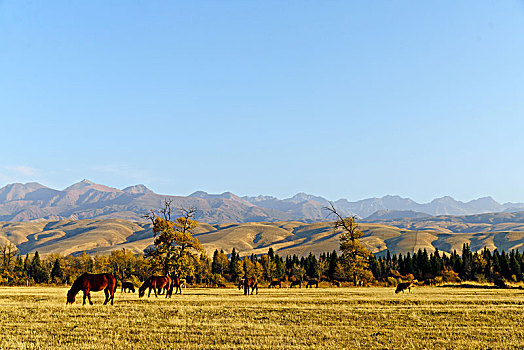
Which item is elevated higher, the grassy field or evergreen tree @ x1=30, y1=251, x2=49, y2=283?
the grassy field

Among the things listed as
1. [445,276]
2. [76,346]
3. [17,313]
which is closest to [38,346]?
[76,346]

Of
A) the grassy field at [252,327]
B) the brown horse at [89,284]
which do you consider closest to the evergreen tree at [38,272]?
the brown horse at [89,284]

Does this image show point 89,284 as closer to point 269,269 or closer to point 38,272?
point 269,269

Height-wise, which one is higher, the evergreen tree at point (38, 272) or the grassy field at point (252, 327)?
the grassy field at point (252, 327)

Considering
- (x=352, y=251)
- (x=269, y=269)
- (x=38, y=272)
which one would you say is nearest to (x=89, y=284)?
(x=352, y=251)

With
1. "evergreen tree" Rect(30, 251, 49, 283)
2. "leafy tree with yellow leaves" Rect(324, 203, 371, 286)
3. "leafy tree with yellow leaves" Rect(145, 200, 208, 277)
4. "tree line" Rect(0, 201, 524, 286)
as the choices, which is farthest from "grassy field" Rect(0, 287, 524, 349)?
"evergreen tree" Rect(30, 251, 49, 283)

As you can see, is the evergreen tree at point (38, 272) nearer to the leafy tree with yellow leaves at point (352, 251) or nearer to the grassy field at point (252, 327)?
the leafy tree with yellow leaves at point (352, 251)

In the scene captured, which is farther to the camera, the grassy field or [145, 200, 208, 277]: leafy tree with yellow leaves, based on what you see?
[145, 200, 208, 277]: leafy tree with yellow leaves

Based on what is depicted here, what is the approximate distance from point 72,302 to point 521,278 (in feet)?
400

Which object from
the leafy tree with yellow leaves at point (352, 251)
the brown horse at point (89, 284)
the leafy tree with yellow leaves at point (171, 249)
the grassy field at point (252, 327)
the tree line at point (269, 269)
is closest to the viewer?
the grassy field at point (252, 327)

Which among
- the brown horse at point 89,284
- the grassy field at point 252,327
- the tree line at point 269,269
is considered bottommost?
the tree line at point 269,269

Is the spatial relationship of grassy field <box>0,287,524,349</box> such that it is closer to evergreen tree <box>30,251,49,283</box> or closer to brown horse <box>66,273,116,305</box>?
brown horse <box>66,273,116,305</box>

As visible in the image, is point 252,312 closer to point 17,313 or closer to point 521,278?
point 17,313

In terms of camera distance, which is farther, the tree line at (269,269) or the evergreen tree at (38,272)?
the evergreen tree at (38,272)
